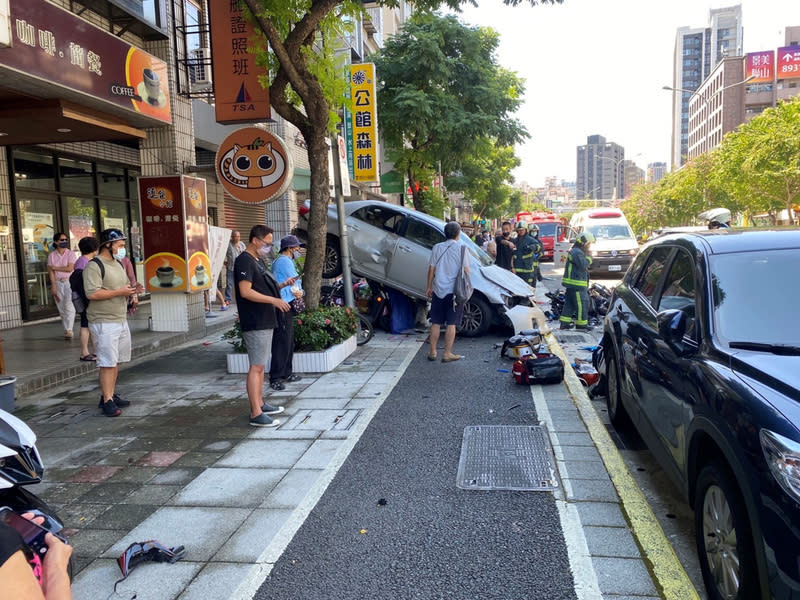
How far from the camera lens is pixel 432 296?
8352mm

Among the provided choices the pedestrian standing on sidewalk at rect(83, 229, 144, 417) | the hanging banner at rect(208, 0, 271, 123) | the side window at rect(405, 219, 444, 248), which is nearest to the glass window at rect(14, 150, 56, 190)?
the hanging banner at rect(208, 0, 271, 123)

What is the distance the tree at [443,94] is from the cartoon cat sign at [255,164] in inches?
300

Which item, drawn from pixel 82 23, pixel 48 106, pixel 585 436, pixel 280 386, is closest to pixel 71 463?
pixel 280 386

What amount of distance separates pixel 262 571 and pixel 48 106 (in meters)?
7.34

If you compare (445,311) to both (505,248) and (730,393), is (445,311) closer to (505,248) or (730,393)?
(730,393)

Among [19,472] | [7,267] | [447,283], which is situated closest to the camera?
[19,472]

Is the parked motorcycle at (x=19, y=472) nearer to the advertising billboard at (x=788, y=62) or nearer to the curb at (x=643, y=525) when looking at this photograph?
the curb at (x=643, y=525)

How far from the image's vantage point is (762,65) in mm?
89250

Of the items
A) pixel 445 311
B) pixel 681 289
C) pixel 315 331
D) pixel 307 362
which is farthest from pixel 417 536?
pixel 445 311

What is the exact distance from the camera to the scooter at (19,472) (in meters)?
2.38

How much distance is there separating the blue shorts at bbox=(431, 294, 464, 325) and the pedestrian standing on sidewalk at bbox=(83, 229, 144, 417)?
374 cm

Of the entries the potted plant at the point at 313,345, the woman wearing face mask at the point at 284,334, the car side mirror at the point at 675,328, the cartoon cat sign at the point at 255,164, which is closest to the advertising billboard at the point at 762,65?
the cartoon cat sign at the point at 255,164

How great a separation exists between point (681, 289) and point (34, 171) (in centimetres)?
1247

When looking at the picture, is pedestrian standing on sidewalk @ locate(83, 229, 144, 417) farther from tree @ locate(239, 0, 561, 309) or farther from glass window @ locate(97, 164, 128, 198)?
glass window @ locate(97, 164, 128, 198)
